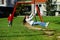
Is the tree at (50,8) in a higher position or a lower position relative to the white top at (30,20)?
lower

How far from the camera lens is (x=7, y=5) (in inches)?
2506

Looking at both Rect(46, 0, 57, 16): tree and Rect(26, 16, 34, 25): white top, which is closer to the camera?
Rect(26, 16, 34, 25): white top

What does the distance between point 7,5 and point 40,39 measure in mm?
49977

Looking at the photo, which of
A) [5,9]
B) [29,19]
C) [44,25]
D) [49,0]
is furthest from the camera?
[5,9]

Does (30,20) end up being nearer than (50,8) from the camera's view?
Yes

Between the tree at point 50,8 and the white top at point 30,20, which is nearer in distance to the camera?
the white top at point 30,20

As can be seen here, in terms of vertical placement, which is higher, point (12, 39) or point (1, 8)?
point (12, 39)

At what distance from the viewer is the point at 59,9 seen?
6781 cm

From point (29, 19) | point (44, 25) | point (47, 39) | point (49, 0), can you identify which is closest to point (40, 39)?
point (47, 39)

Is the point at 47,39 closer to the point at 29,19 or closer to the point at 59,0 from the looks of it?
the point at 29,19

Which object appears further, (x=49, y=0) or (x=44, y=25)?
(x=49, y=0)

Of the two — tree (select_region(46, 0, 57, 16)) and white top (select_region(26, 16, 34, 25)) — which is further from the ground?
white top (select_region(26, 16, 34, 25))

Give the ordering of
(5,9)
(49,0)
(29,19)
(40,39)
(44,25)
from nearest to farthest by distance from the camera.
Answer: (40,39) < (44,25) < (29,19) < (49,0) < (5,9)

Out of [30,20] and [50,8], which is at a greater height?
[30,20]
